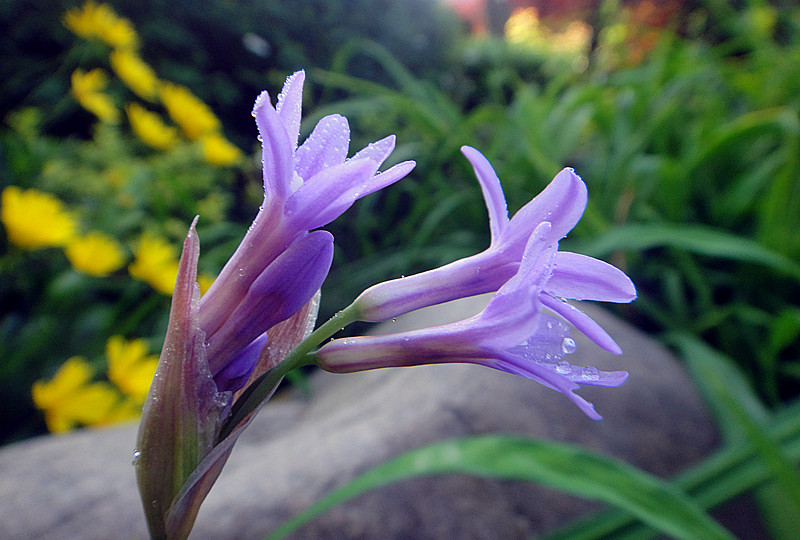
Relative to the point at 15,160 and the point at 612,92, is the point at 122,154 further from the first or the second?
the point at 612,92

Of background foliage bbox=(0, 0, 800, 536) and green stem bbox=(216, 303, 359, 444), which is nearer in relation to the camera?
green stem bbox=(216, 303, 359, 444)

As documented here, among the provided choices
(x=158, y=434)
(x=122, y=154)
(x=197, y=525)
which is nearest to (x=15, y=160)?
(x=122, y=154)

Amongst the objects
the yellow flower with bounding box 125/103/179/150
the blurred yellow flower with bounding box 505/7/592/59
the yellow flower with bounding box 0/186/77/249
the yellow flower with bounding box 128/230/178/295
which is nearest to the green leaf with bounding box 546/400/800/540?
the yellow flower with bounding box 128/230/178/295

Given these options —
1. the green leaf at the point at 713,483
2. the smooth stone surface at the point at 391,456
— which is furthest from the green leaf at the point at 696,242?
the green leaf at the point at 713,483

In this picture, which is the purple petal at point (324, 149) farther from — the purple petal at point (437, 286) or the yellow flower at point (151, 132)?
the yellow flower at point (151, 132)

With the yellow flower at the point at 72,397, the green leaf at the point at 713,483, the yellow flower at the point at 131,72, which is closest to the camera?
the green leaf at the point at 713,483

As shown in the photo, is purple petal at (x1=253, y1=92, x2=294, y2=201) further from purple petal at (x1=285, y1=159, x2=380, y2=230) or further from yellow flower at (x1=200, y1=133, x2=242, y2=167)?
yellow flower at (x1=200, y1=133, x2=242, y2=167)
